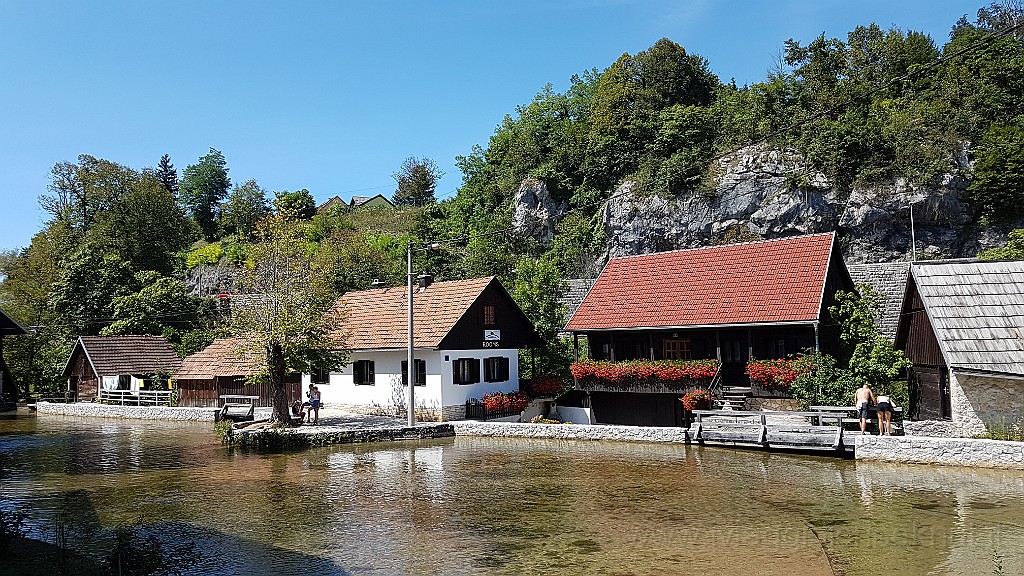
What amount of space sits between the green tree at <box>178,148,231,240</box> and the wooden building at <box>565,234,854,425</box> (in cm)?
7745

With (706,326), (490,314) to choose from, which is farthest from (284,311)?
(706,326)

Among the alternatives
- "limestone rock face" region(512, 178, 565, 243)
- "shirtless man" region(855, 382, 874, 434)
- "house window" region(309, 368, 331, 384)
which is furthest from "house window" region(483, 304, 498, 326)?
"limestone rock face" region(512, 178, 565, 243)

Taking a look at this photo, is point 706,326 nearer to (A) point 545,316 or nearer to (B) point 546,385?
(B) point 546,385

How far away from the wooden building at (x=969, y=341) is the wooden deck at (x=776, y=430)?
280 cm

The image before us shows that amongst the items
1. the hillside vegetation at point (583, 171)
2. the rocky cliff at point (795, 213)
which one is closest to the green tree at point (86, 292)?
the hillside vegetation at point (583, 171)

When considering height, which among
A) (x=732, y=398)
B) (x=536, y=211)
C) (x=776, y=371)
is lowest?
(x=732, y=398)

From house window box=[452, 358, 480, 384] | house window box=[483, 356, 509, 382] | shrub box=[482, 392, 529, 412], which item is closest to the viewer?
shrub box=[482, 392, 529, 412]

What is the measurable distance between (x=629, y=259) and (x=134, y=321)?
37646 millimetres

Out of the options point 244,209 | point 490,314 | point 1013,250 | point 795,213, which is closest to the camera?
point 1013,250

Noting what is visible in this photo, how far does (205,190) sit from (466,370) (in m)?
79.3

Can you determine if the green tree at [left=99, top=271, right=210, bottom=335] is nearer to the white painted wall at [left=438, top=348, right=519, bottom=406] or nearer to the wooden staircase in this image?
the white painted wall at [left=438, top=348, right=519, bottom=406]

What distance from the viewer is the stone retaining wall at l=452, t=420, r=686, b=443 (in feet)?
78.7

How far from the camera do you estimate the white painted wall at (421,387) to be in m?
29.8

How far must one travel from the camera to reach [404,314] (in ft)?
107
